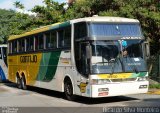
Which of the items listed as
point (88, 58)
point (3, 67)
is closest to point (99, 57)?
point (88, 58)

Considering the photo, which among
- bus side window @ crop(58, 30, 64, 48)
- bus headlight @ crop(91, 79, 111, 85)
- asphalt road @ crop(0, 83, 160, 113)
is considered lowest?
asphalt road @ crop(0, 83, 160, 113)

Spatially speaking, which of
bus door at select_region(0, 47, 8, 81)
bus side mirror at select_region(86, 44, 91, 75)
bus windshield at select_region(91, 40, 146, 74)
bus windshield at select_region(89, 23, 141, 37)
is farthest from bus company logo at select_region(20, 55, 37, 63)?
bus door at select_region(0, 47, 8, 81)

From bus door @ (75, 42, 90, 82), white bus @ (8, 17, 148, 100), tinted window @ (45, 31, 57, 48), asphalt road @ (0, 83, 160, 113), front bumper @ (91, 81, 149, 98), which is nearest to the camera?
asphalt road @ (0, 83, 160, 113)

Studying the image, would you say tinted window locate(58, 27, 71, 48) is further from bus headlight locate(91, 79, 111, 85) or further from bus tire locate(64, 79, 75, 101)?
bus headlight locate(91, 79, 111, 85)

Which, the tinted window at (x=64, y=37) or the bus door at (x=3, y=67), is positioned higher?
the tinted window at (x=64, y=37)

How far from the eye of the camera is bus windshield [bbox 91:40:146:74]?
1423 centimetres

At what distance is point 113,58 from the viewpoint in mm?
14375

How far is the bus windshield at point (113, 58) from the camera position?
14.2 m

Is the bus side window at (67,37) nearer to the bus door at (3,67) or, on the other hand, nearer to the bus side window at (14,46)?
the bus side window at (14,46)

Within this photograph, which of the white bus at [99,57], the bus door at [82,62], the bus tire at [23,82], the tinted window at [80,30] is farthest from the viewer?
the bus tire at [23,82]

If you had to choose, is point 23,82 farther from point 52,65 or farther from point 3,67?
point 3,67

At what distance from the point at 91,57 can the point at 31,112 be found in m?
2.88

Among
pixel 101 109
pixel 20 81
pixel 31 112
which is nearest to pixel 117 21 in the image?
pixel 101 109

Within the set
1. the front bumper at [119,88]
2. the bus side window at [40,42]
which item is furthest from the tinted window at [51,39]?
the front bumper at [119,88]
